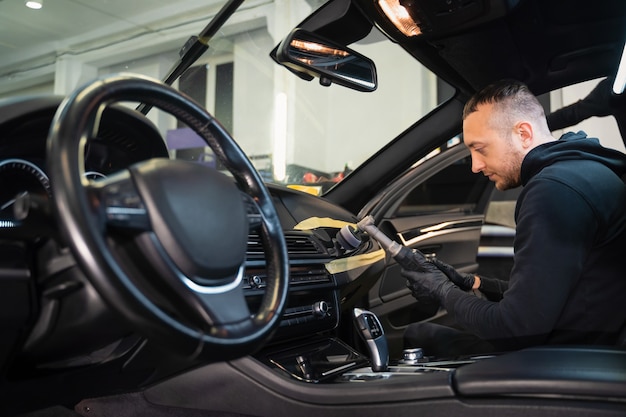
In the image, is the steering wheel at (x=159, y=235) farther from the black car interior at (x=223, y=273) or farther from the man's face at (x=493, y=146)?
the man's face at (x=493, y=146)

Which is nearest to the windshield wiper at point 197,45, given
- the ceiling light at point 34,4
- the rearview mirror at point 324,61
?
the rearview mirror at point 324,61

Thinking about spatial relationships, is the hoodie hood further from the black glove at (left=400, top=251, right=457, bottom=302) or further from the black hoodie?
the black glove at (left=400, top=251, right=457, bottom=302)

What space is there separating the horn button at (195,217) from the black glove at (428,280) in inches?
38.0

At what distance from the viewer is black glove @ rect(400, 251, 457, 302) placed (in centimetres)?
171

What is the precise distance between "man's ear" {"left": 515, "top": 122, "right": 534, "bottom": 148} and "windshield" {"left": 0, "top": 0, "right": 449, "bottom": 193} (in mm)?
2309

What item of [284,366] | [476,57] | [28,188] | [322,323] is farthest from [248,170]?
[476,57]

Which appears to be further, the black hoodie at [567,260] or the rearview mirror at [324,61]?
the rearview mirror at [324,61]

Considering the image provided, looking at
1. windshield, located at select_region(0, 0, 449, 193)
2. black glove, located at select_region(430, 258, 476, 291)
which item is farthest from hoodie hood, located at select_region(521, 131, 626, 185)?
windshield, located at select_region(0, 0, 449, 193)

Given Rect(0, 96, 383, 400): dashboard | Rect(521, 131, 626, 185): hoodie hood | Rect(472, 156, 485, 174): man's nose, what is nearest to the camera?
Rect(0, 96, 383, 400): dashboard

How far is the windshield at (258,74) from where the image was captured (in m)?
4.62

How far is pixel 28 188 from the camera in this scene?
1095mm

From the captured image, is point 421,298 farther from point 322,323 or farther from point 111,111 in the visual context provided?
point 111,111

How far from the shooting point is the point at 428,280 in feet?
5.72

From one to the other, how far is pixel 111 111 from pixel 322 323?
0.98 m
